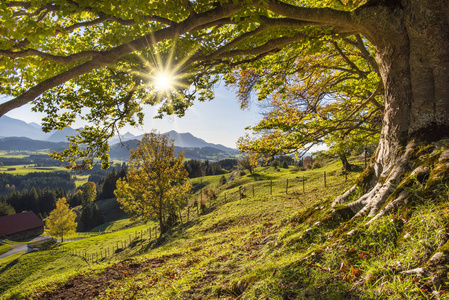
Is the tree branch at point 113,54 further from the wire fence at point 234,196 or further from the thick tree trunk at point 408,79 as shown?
the wire fence at point 234,196

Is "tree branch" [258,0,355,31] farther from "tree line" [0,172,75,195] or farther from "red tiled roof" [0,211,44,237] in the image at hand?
"tree line" [0,172,75,195]

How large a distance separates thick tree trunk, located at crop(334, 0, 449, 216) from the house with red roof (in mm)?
95867

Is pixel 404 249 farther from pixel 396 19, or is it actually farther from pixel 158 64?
pixel 158 64

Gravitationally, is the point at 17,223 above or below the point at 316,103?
below

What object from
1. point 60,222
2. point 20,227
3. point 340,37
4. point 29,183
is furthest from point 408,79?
point 29,183

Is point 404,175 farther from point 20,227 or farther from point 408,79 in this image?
point 20,227

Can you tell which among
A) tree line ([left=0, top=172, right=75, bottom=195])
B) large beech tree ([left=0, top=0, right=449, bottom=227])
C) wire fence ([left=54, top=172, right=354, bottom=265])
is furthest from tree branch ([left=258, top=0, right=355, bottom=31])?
tree line ([left=0, top=172, right=75, bottom=195])

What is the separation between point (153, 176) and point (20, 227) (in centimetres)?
7665

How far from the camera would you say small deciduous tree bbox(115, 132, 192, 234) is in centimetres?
2391

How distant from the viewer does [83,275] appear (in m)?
8.69

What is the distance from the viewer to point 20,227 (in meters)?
68.6

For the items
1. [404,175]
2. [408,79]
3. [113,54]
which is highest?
[113,54]

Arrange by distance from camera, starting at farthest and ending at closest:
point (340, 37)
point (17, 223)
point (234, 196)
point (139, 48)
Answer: point (17, 223) → point (234, 196) → point (340, 37) → point (139, 48)

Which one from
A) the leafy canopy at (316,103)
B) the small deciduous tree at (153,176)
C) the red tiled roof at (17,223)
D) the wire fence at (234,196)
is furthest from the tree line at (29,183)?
the leafy canopy at (316,103)
